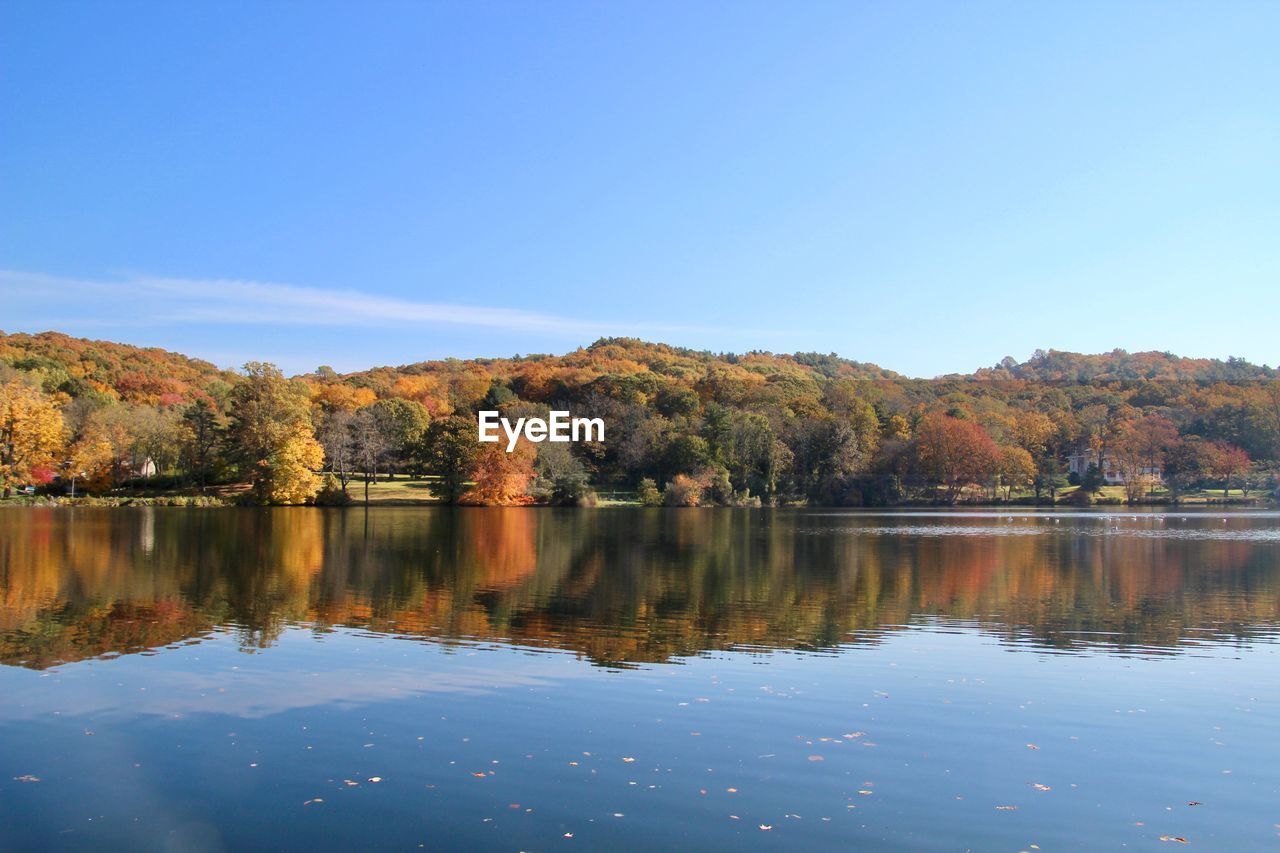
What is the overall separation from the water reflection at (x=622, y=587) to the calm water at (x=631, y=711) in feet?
0.52

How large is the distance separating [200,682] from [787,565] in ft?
64.9

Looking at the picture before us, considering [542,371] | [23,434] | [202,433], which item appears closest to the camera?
[23,434]

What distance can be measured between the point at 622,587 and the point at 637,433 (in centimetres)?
6327

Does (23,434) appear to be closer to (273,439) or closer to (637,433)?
(273,439)

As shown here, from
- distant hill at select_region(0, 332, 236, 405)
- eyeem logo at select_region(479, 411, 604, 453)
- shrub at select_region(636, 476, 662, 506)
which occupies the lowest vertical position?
shrub at select_region(636, 476, 662, 506)

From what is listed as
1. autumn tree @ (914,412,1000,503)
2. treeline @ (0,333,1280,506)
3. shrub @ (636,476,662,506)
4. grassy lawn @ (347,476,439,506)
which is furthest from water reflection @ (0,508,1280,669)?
autumn tree @ (914,412,1000,503)

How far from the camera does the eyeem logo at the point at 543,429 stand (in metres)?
76.8

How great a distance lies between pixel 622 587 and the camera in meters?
23.3

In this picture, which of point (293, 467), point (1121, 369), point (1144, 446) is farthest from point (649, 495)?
point (1121, 369)

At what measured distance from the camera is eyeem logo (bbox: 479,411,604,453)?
7681 centimetres

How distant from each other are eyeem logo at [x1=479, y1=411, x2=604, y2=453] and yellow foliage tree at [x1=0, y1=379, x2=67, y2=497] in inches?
1147

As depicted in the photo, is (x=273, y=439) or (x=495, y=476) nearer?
(x=273, y=439)

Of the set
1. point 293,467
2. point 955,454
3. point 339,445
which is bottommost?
point 293,467

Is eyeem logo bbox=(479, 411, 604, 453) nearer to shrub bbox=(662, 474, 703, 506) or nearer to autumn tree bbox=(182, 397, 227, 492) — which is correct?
shrub bbox=(662, 474, 703, 506)
